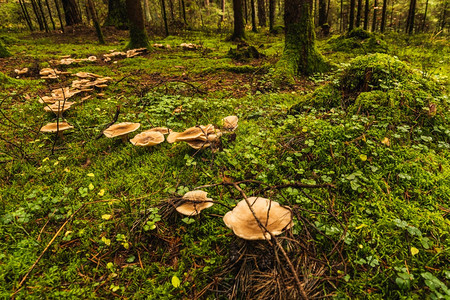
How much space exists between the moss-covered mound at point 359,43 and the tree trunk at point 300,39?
3.82 metres

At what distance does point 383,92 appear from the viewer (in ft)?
10.3

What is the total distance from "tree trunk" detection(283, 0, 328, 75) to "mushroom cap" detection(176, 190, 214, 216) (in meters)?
5.09

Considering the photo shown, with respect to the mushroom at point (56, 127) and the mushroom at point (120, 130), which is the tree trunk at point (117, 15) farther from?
the mushroom at point (120, 130)

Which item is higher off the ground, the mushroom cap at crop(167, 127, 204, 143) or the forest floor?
the mushroom cap at crop(167, 127, 204, 143)

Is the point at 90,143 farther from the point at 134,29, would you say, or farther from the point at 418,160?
the point at 134,29

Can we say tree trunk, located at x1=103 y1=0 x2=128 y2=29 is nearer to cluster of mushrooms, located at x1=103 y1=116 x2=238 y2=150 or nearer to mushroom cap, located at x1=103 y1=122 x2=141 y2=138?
mushroom cap, located at x1=103 y1=122 x2=141 y2=138

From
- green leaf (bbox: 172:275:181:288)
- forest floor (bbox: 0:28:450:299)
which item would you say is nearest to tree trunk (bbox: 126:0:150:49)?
forest floor (bbox: 0:28:450:299)

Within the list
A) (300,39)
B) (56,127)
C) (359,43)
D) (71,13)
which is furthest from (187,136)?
(71,13)

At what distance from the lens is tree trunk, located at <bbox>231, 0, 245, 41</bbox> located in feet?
39.0

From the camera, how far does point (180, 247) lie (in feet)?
6.93

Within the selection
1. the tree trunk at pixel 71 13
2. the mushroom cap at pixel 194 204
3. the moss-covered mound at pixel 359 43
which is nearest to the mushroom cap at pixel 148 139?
the mushroom cap at pixel 194 204

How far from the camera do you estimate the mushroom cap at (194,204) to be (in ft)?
6.93

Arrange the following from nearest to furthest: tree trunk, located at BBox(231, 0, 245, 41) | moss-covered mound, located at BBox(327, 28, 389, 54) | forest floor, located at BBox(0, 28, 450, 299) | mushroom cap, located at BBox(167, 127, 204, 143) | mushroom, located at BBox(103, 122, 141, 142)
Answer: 1. forest floor, located at BBox(0, 28, 450, 299)
2. mushroom cap, located at BBox(167, 127, 204, 143)
3. mushroom, located at BBox(103, 122, 141, 142)
4. moss-covered mound, located at BBox(327, 28, 389, 54)
5. tree trunk, located at BBox(231, 0, 245, 41)

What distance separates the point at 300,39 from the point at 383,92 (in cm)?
388
